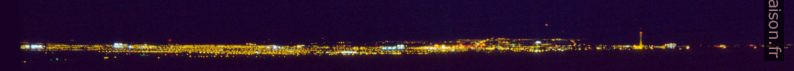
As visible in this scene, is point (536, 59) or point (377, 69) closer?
point (377, 69)

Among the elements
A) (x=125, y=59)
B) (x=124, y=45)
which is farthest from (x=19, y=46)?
(x=124, y=45)

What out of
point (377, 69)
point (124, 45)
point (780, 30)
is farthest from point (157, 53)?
point (780, 30)

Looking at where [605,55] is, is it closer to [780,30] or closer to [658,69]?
[658,69]

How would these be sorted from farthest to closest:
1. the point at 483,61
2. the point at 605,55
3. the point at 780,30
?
the point at 605,55
the point at 483,61
the point at 780,30

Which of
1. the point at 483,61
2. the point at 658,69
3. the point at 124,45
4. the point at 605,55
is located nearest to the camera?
the point at 658,69

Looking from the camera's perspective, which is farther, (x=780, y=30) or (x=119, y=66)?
(x=119, y=66)

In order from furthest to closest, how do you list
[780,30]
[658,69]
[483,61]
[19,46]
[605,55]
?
[605,55] → [483,61] → [658,69] → [780,30] → [19,46]

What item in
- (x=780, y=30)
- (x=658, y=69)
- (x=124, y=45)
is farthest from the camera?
(x=124, y=45)

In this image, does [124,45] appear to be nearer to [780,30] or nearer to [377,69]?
[377,69]
